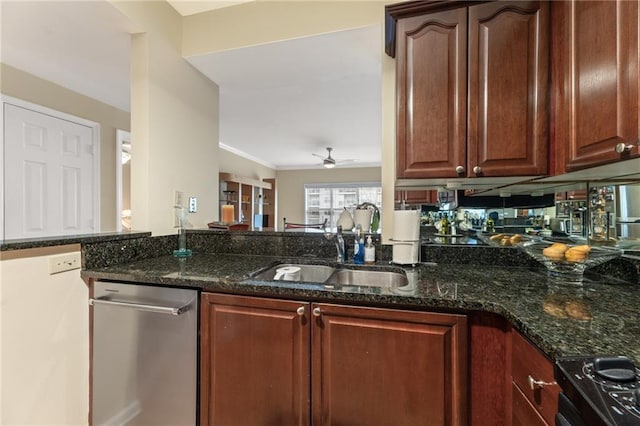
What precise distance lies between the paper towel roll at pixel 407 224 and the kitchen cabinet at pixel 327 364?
1.85ft

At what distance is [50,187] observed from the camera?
258 cm

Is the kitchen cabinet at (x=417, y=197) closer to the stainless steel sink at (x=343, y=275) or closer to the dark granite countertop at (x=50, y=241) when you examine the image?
the stainless steel sink at (x=343, y=275)

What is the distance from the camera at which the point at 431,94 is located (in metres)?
1.39

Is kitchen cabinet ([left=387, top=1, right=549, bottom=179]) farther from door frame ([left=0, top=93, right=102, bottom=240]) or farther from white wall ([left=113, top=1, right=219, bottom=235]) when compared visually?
door frame ([left=0, top=93, right=102, bottom=240])

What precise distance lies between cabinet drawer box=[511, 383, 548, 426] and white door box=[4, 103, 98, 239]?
131 inches

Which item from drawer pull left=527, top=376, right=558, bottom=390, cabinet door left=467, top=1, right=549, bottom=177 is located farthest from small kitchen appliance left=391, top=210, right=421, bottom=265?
drawer pull left=527, top=376, right=558, bottom=390

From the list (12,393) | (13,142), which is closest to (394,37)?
(12,393)

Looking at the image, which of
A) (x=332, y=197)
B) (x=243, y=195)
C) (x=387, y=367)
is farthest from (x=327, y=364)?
(x=332, y=197)

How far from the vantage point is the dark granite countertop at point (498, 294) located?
0.74 metres

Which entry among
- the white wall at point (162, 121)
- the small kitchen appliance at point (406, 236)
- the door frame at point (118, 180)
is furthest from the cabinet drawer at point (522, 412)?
the door frame at point (118, 180)

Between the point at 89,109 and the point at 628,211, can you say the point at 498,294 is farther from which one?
the point at 89,109

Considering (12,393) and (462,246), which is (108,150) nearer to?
(12,393)

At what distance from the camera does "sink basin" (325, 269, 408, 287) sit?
153 centimetres

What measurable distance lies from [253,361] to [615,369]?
3.60 ft
